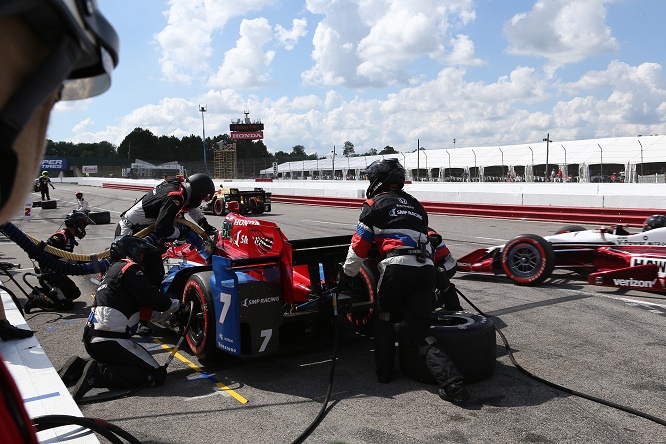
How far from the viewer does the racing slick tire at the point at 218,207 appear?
23.5m

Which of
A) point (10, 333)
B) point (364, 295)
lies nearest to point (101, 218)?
point (10, 333)

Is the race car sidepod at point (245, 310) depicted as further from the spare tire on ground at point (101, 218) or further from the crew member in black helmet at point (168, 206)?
the spare tire on ground at point (101, 218)

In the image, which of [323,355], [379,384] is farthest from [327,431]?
[323,355]

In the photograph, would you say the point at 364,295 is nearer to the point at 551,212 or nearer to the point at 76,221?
the point at 76,221

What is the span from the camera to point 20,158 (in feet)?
2.48

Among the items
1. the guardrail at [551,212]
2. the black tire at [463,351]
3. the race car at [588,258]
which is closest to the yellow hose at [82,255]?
the black tire at [463,351]

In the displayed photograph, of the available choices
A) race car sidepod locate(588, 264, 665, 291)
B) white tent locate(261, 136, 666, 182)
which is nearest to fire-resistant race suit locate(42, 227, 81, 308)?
race car sidepod locate(588, 264, 665, 291)

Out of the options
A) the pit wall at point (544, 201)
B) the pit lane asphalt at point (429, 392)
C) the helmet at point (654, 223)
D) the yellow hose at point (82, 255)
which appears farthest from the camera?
the pit wall at point (544, 201)

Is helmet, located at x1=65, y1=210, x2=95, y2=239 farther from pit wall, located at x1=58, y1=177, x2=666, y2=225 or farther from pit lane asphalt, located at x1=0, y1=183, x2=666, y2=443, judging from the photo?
pit wall, located at x1=58, y1=177, x2=666, y2=225

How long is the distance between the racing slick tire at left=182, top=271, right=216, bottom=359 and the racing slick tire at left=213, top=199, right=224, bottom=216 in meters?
17.9

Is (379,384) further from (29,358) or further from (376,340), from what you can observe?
(29,358)

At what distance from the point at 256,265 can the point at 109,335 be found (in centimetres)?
140

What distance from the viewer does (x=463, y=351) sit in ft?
15.5

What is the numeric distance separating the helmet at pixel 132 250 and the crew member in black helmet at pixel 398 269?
6.05 ft
